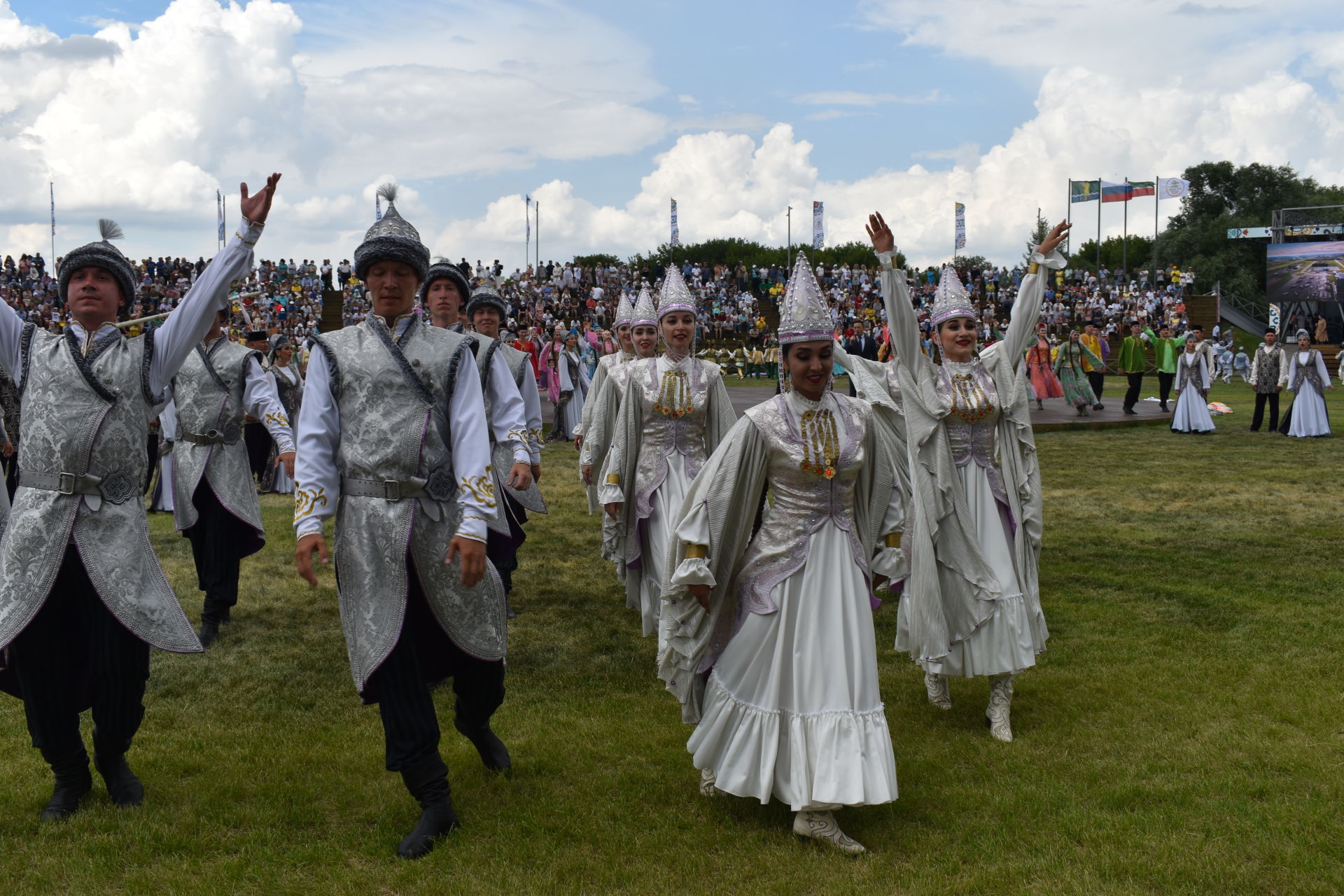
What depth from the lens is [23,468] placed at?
4.34 m

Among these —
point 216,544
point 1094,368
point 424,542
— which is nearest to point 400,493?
point 424,542

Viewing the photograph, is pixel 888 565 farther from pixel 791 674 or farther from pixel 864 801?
pixel 864 801

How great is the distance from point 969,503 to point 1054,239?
1629mm

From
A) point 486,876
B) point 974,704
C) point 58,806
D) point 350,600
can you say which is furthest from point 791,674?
point 58,806

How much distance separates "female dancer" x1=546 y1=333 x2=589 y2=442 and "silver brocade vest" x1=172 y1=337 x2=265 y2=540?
43.9 ft

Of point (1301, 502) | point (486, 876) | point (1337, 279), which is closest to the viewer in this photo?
point (486, 876)

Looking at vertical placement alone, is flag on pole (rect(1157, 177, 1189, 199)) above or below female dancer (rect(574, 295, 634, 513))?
above

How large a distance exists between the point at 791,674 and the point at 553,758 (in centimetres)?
142

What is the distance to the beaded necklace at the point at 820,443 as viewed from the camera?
4.39 metres

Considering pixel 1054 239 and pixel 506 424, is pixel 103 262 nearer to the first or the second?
pixel 506 424

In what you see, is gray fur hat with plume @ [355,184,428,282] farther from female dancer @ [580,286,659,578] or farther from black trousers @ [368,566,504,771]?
female dancer @ [580,286,659,578]

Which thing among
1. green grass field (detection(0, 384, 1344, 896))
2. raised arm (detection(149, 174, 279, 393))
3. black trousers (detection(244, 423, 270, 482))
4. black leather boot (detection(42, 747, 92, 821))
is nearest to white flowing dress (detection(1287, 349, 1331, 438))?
green grass field (detection(0, 384, 1344, 896))

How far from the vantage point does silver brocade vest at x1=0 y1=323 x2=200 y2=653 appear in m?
4.19

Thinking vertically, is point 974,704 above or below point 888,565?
below
